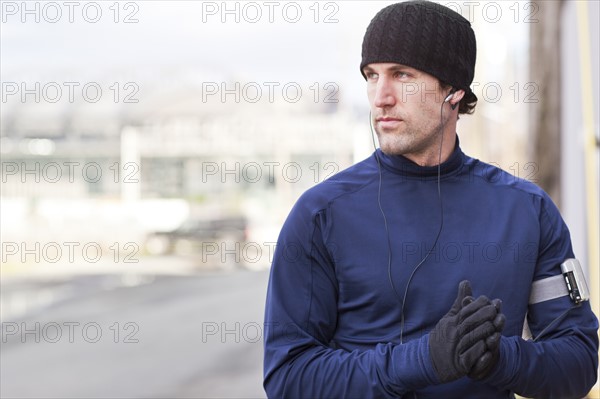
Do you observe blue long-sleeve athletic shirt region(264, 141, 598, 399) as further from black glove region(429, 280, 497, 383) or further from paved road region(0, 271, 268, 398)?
paved road region(0, 271, 268, 398)

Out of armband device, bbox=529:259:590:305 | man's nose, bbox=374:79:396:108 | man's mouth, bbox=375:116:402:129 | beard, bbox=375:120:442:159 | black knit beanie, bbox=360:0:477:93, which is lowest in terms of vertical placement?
armband device, bbox=529:259:590:305

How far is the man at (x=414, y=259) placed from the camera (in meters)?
1.84

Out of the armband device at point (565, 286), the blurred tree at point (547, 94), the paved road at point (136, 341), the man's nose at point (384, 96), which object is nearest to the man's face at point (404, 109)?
the man's nose at point (384, 96)

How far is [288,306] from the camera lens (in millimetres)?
1885

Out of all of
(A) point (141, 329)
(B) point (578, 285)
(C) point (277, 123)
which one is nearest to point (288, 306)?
(B) point (578, 285)

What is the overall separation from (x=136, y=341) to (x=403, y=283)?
436 inches

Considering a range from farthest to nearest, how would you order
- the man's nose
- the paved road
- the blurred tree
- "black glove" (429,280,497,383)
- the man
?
1. the paved road
2. the blurred tree
3. the man's nose
4. the man
5. "black glove" (429,280,497,383)

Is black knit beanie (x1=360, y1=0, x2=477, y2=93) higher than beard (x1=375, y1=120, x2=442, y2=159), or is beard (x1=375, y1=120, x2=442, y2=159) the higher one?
black knit beanie (x1=360, y1=0, x2=477, y2=93)

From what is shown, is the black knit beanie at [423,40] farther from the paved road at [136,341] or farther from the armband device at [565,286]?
the paved road at [136,341]

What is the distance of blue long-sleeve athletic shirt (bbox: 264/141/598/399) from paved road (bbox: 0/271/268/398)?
2.56 m

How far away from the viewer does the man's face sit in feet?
6.48

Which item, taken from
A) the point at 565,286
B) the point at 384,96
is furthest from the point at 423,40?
the point at 565,286

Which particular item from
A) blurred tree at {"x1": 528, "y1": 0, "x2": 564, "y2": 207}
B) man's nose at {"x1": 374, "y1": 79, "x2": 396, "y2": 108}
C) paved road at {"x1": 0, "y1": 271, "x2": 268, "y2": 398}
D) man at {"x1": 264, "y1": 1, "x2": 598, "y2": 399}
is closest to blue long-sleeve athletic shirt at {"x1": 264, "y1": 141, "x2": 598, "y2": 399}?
man at {"x1": 264, "y1": 1, "x2": 598, "y2": 399}

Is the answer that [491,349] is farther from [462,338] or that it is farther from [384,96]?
[384,96]
